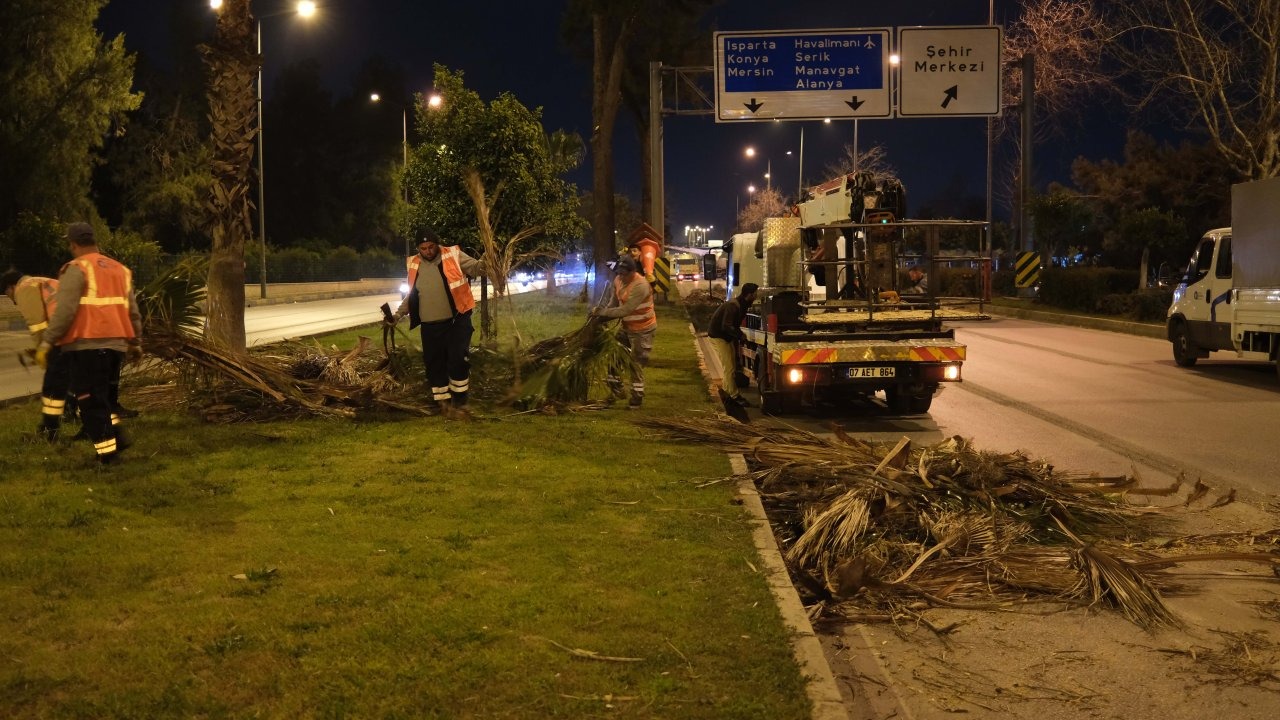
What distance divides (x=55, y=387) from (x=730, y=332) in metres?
6.79

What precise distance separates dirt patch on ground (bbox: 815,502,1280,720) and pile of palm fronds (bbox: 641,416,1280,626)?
19 centimetres

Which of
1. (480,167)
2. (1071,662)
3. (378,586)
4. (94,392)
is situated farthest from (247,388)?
(480,167)

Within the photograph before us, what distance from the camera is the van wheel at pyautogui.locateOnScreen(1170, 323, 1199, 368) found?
54.7ft

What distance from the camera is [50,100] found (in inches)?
1347

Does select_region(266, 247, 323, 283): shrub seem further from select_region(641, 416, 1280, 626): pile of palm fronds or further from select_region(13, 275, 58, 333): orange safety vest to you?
select_region(641, 416, 1280, 626): pile of palm fronds

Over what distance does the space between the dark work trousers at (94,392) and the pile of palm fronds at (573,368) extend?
421cm

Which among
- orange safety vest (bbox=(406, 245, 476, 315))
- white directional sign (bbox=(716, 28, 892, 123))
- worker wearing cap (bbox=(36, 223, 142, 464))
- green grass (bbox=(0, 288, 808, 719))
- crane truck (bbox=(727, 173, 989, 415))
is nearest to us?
green grass (bbox=(0, 288, 808, 719))

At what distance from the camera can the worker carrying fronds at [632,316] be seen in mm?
11461

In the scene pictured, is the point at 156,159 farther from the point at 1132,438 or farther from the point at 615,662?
the point at 615,662

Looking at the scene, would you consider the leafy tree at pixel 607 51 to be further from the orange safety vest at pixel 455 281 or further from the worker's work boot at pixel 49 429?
the worker's work boot at pixel 49 429

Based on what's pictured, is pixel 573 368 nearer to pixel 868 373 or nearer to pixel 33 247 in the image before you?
pixel 868 373

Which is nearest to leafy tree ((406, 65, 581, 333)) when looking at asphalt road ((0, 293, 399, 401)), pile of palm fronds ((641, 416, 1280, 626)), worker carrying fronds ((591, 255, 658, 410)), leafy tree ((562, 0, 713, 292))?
asphalt road ((0, 293, 399, 401))

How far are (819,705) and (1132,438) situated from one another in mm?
7739

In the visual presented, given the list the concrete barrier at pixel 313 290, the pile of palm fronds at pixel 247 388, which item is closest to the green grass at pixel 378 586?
the pile of palm fronds at pixel 247 388
